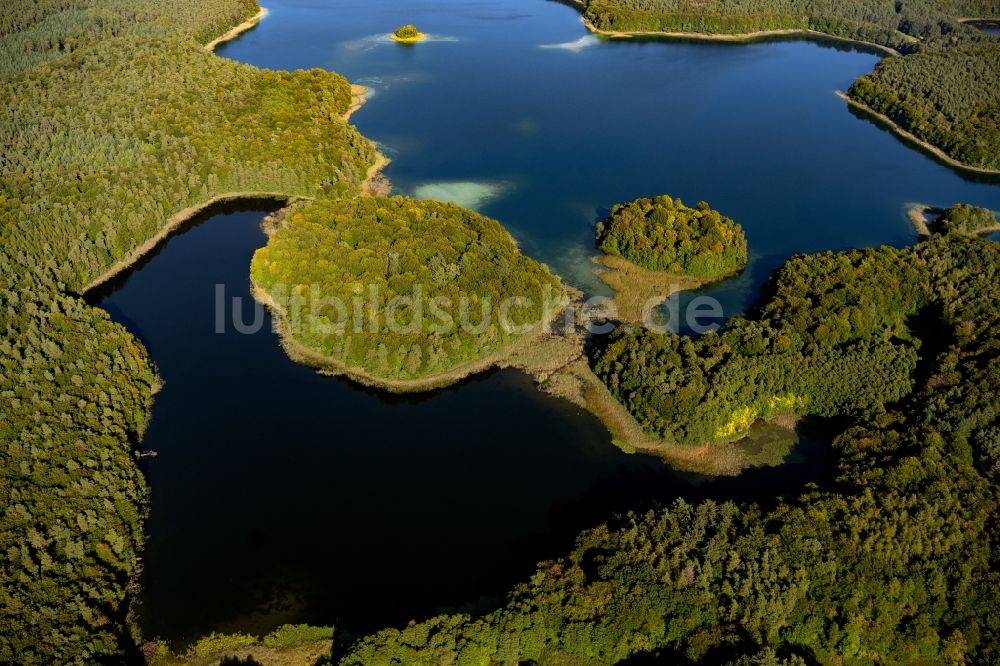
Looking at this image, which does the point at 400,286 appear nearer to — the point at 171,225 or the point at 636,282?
the point at 636,282

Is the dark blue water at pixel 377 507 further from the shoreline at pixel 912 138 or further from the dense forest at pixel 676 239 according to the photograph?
the shoreline at pixel 912 138

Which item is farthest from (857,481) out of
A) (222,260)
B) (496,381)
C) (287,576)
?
(222,260)

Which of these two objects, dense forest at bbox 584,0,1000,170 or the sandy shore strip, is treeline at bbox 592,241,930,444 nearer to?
the sandy shore strip

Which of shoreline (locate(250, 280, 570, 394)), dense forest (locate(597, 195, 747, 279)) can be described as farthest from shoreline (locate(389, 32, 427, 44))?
shoreline (locate(250, 280, 570, 394))

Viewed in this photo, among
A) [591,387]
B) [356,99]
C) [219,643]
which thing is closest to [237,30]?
[356,99]

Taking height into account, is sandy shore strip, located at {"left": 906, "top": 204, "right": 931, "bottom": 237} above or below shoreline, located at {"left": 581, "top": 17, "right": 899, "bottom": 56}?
below

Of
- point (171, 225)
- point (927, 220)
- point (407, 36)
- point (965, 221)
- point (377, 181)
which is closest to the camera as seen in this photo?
point (965, 221)
